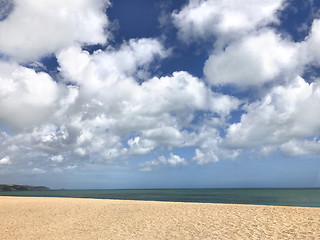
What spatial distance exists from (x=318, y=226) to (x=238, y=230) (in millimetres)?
5487

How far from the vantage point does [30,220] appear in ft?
67.7

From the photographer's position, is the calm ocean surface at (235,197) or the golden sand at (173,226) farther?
the calm ocean surface at (235,197)

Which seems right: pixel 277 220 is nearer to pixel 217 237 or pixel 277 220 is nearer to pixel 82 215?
pixel 217 237

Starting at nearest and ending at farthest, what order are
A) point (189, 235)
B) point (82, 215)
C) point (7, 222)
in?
point (189, 235) < point (7, 222) < point (82, 215)

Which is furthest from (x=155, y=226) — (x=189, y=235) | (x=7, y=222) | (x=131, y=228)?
(x=7, y=222)

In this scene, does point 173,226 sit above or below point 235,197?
above

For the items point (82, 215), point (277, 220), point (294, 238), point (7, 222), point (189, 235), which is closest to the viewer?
point (294, 238)

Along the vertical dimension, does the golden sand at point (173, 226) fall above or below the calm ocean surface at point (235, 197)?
above

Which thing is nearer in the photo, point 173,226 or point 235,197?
point 173,226

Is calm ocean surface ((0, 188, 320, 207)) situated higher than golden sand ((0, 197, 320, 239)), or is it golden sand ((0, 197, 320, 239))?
golden sand ((0, 197, 320, 239))

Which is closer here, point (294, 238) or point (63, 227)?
point (294, 238)

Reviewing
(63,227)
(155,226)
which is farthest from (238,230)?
(63,227)

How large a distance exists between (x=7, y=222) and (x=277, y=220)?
22.4 m

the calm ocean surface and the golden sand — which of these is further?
the calm ocean surface
